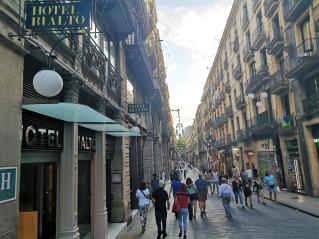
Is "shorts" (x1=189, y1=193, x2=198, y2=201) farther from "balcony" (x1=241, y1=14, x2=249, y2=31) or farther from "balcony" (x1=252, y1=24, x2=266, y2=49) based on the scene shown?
"balcony" (x1=241, y1=14, x2=249, y2=31)

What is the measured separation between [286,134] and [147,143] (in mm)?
9656

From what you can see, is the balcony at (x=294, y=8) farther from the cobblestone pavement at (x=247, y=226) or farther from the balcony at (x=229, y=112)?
the balcony at (x=229, y=112)

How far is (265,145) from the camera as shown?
85.6ft

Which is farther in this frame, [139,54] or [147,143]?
[147,143]

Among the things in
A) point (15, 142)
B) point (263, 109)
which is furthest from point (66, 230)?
point (263, 109)

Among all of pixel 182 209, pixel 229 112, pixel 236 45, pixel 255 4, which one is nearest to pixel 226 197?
pixel 182 209

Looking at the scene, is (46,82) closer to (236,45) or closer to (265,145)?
(265,145)

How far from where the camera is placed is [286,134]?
69.3ft

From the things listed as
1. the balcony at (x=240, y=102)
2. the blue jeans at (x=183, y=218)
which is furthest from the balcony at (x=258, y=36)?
the blue jeans at (x=183, y=218)

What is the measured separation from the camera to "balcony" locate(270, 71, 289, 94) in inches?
810

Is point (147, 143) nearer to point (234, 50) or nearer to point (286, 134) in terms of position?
point (286, 134)

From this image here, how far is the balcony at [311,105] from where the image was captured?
54.4 feet

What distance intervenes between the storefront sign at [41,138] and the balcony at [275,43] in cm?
1827

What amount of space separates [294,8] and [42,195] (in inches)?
662
